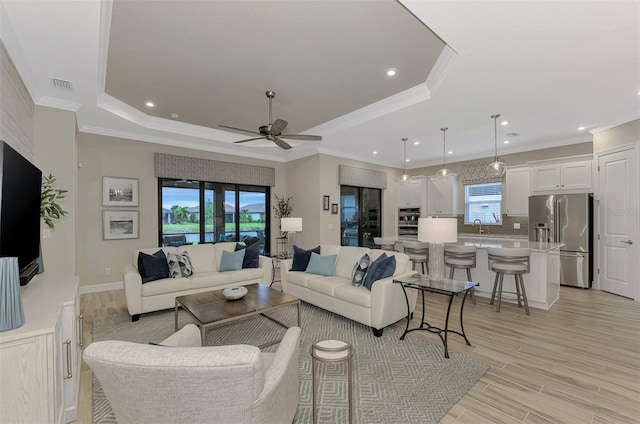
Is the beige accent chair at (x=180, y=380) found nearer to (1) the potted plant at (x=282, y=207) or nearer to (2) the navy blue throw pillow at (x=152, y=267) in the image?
(2) the navy blue throw pillow at (x=152, y=267)

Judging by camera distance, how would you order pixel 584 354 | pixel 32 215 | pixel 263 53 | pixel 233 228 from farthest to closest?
pixel 233 228 → pixel 263 53 → pixel 584 354 → pixel 32 215

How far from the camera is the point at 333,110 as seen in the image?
4.72m

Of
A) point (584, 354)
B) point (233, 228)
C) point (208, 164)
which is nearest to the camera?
point (584, 354)

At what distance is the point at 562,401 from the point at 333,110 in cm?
431

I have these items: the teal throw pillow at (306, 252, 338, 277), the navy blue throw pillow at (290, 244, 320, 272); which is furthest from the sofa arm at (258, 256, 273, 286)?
the teal throw pillow at (306, 252, 338, 277)

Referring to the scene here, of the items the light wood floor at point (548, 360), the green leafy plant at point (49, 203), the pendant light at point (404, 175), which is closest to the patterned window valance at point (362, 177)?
the pendant light at point (404, 175)

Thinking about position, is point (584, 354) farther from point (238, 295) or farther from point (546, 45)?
point (238, 295)

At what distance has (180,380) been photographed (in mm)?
1036

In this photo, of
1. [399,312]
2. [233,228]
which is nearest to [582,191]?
[399,312]

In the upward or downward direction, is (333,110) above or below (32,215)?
above

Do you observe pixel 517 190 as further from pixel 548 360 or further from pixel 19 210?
pixel 19 210

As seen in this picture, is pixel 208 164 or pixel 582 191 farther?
pixel 208 164

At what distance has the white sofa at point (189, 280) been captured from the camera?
12.2 feet

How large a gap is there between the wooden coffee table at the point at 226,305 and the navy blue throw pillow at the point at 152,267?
38.8 inches
